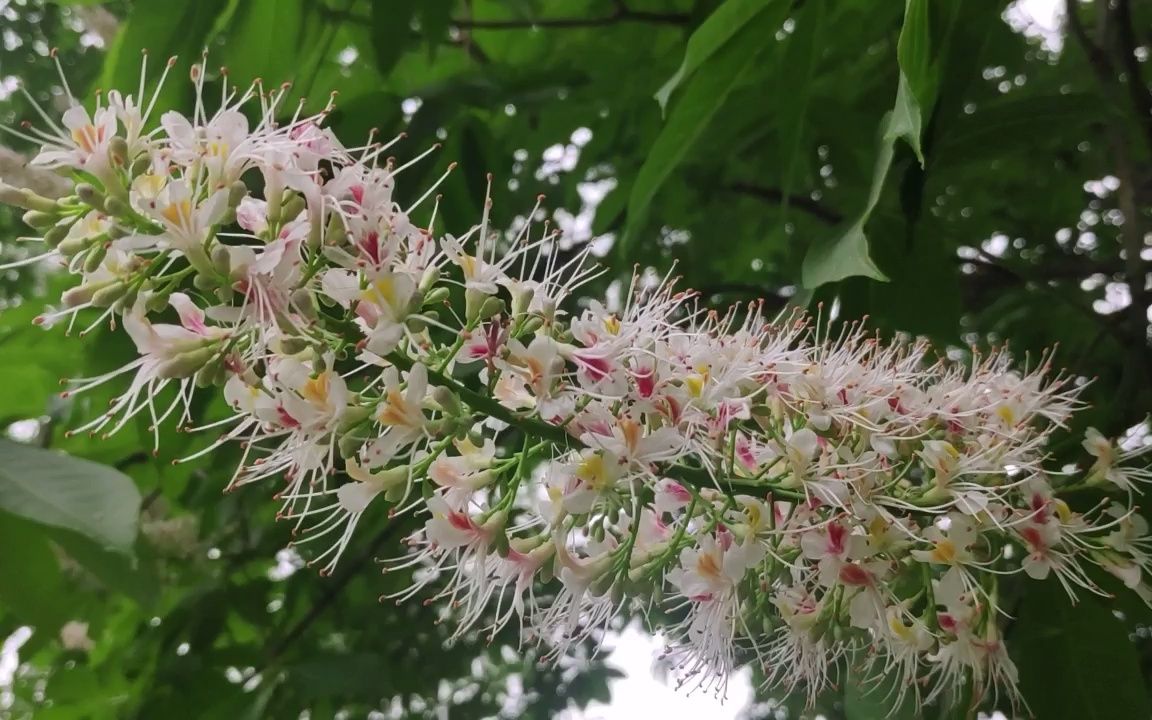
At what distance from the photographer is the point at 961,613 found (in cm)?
108

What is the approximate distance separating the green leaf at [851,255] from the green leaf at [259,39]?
0.77m

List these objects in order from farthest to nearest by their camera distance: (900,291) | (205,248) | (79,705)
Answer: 1. (79,705)
2. (900,291)
3. (205,248)

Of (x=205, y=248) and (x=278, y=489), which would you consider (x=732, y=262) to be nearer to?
(x=278, y=489)

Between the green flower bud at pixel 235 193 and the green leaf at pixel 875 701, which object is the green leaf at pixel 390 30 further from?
the green leaf at pixel 875 701

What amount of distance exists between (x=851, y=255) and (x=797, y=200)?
0.83 meters

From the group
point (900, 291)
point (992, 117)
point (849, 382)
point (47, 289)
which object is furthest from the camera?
point (47, 289)

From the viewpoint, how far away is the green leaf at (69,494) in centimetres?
82

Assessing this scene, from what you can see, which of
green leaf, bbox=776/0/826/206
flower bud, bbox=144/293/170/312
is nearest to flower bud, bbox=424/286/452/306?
flower bud, bbox=144/293/170/312

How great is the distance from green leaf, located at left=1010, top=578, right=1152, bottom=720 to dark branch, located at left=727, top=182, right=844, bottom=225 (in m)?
0.70

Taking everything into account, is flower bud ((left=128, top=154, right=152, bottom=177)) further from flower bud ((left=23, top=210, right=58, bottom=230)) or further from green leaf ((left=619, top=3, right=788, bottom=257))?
green leaf ((left=619, top=3, right=788, bottom=257))

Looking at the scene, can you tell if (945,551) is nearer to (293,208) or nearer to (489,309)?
(489,309)

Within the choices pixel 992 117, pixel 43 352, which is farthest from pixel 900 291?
pixel 43 352

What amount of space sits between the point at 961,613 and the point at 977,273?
1246 millimetres

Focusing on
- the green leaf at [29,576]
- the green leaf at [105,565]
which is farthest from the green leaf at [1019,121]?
the green leaf at [29,576]
